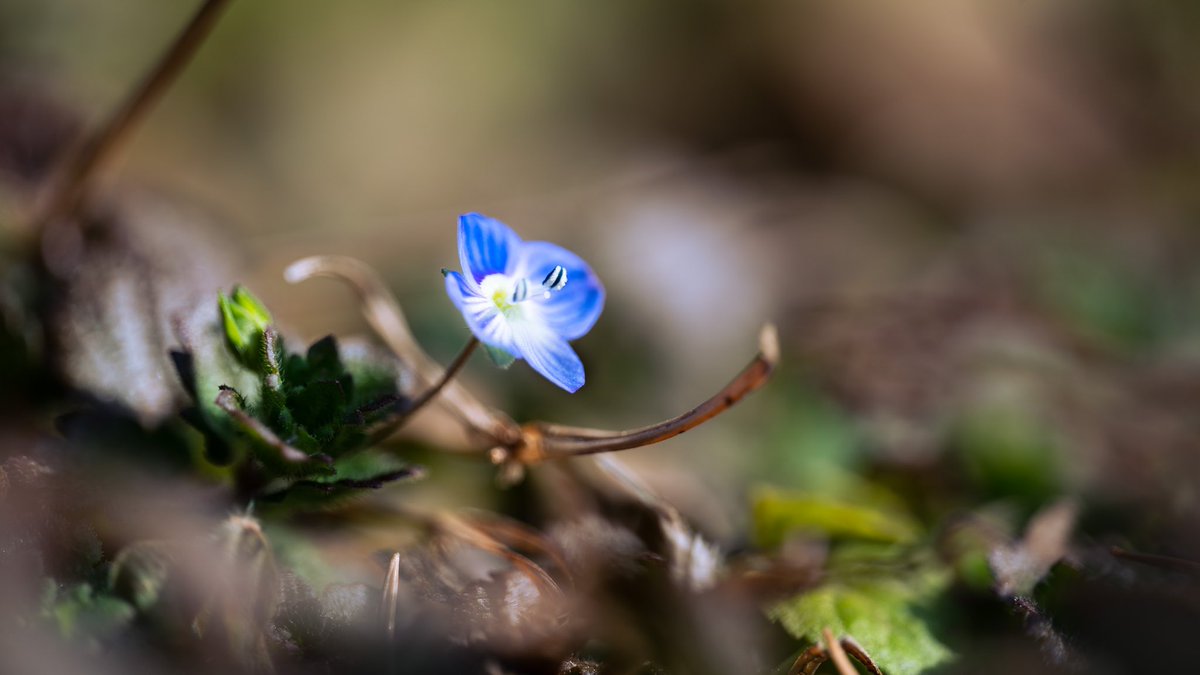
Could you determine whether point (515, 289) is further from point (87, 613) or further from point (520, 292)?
point (87, 613)

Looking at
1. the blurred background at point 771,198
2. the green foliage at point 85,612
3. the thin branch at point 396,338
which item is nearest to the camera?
the green foliage at point 85,612

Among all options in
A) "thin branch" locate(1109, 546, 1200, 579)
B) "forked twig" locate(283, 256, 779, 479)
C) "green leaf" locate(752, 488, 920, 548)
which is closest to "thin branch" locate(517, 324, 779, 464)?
"forked twig" locate(283, 256, 779, 479)

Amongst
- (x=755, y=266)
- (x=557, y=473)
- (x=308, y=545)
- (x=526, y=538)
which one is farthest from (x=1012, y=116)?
(x=308, y=545)

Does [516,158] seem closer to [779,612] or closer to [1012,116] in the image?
[1012,116]

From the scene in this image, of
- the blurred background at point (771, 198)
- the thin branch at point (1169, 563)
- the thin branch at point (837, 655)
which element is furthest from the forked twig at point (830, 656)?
the thin branch at point (1169, 563)

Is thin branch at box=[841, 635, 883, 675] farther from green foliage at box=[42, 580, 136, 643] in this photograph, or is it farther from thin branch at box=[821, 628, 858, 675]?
green foliage at box=[42, 580, 136, 643]

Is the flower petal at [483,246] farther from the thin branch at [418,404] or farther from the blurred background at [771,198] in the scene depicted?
the blurred background at [771,198]
